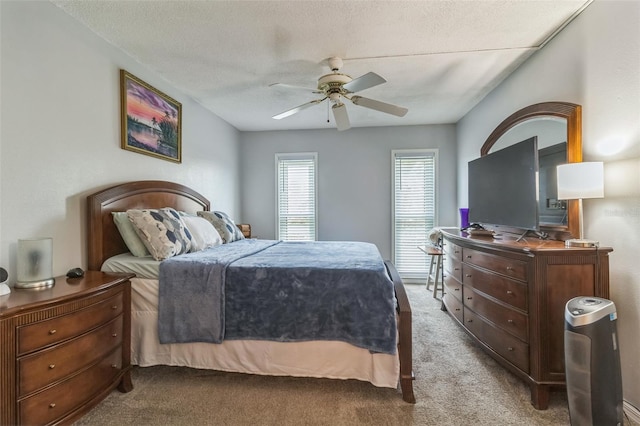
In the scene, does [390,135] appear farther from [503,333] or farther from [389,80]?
[503,333]

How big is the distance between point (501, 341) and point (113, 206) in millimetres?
3154

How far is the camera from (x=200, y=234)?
8.97ft

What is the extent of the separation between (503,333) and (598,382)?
0.61 meters

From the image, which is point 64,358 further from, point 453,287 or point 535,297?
point 453,287

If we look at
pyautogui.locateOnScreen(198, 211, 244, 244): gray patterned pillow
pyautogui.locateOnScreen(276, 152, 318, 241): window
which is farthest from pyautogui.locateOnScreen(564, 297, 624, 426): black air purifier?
pyautogui.locateOnScreen(276, 152, 318, 241): window

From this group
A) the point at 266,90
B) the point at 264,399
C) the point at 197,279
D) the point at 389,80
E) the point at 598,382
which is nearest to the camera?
the point at 598,382

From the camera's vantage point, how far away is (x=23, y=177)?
68.1 inches

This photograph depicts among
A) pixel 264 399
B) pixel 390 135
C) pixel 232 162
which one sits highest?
pixel 390 135

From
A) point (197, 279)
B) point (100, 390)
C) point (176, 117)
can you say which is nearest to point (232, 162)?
point (176, 117)

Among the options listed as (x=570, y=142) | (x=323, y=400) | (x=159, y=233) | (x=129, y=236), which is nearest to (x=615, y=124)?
(x=570, y=142)

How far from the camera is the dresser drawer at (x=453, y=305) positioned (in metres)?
2.72

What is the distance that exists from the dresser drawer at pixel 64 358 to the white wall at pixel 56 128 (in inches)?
24.6

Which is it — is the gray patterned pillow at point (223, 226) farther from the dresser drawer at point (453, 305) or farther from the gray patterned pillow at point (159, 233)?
the dresser drawer at point (453, 305)

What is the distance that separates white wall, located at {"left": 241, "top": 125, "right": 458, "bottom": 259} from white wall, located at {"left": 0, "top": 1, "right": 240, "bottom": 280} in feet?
8.39
